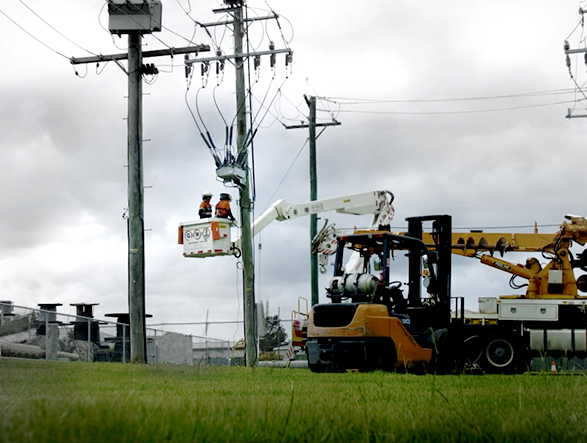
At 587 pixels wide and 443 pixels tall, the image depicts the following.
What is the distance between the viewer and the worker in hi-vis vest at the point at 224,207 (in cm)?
2744

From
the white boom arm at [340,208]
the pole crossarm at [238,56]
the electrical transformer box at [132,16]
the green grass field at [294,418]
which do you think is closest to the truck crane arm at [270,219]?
the white boom arm at [340,208]

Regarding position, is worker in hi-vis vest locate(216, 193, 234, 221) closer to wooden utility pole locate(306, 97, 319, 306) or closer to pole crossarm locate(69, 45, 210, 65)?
pole crossarm locate(69, 45, 210, 65)

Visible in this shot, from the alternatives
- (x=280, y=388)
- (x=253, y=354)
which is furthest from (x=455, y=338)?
(x=253, y=354)

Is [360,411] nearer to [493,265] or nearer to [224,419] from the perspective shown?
[224,419]

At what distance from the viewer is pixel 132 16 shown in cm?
2562

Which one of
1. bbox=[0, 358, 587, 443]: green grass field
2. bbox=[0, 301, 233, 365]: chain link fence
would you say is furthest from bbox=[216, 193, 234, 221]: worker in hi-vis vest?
bbox=[0, 358, 587, 443]: green grass field

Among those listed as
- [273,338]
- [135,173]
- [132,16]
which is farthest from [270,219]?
[273,338]

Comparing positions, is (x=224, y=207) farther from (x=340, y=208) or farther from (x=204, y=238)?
(x=340, y=208)

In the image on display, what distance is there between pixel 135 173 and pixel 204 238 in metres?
3.62

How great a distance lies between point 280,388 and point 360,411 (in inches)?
138

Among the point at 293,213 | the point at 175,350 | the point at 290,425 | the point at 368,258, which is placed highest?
the point at 293,213

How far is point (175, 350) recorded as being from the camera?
114 feet

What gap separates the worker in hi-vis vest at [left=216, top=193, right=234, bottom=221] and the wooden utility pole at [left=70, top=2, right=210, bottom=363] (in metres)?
3.45

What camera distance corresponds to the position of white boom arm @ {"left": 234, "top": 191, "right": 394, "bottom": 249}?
29844mm
